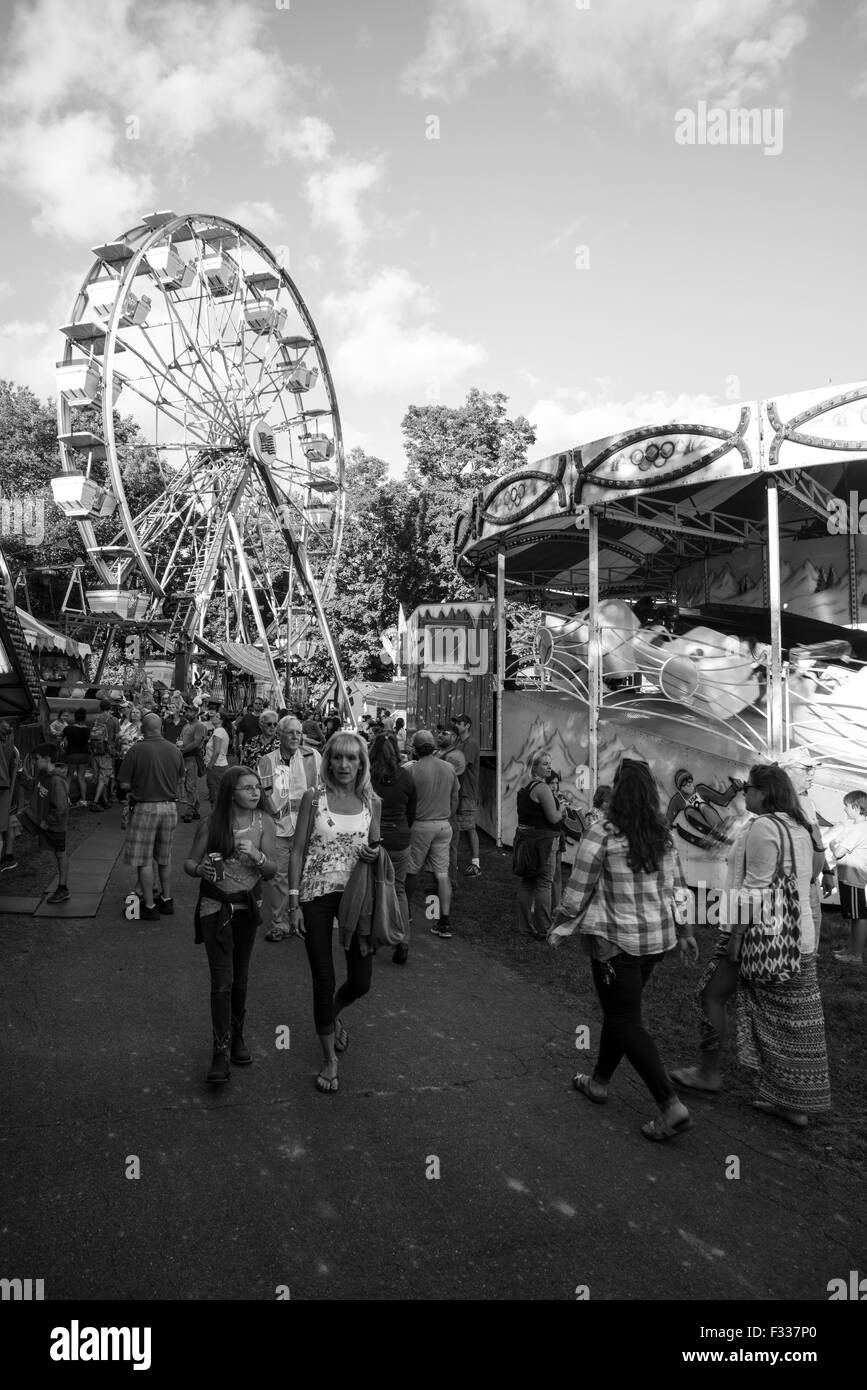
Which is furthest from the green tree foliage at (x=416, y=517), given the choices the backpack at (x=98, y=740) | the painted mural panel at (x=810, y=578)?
the backpack at (x=98, y=740)

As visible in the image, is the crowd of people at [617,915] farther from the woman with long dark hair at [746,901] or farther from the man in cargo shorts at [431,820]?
the man in cargo shorts at [431,820]

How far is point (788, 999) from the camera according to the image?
3785 mm

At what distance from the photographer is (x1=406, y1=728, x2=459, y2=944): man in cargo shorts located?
6.60m

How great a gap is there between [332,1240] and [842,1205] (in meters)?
2.02

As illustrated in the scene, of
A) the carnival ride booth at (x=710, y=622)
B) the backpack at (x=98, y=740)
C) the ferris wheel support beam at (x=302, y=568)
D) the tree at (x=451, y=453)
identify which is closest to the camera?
the carnival ride booth at (x=710, y=622)

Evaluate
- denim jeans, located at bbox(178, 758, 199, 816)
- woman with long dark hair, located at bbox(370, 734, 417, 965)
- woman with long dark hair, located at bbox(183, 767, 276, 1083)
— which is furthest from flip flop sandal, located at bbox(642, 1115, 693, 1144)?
denim jeans, located at bbox(178, 758, 199, 816)

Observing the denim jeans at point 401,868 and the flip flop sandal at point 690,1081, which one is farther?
the denim jeans at point 401,868

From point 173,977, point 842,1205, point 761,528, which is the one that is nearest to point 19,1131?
point 173,977

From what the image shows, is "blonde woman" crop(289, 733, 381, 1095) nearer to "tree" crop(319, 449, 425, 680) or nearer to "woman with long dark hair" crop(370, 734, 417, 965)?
"woman with long dark hair" crop(370, 734, 417, 965)

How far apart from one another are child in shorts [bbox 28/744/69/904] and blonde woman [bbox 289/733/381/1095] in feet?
12.9

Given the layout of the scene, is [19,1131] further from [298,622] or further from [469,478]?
[469,478]

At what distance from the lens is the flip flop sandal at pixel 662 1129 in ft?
11.4

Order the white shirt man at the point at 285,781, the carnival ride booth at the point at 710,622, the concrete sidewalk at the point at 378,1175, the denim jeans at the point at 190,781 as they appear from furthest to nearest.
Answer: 1. the denim jeans at the point at 190,781
2. the carnival ride booth at the point at 710,622
3. the white shirt man at the point at 285,781
4. the concrete sidewalk at the point at 378,1175

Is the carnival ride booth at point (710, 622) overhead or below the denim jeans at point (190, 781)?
overhead
